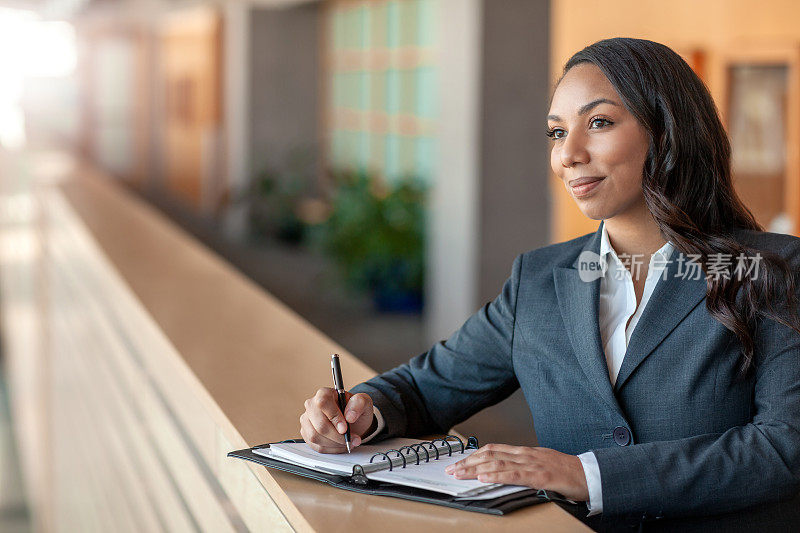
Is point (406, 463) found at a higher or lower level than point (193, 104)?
lower

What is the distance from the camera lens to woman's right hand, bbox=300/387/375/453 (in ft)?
3.69

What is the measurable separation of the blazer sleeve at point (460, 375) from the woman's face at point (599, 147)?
8.6 inches

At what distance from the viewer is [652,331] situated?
1.10 metres

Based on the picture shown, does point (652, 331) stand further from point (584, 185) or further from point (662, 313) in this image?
point (584, 185)

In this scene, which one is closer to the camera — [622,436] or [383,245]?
[622,436]

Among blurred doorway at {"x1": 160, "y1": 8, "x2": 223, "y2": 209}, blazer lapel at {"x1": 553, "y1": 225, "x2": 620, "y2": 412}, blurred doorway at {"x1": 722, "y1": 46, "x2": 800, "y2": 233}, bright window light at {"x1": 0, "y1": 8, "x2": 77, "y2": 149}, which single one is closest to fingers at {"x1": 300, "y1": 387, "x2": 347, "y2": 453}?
blazer lapel at {"x1": 553, "y1": 225, "x2": 620, "y2": 412}

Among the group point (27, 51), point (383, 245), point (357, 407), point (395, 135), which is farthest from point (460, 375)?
point (27, 51)

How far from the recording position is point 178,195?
39.8ft

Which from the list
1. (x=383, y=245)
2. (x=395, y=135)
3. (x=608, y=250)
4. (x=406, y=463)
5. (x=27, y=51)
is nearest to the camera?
(x=406, y=463)

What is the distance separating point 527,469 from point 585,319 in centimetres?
25

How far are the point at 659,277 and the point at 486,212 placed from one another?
3491 mm

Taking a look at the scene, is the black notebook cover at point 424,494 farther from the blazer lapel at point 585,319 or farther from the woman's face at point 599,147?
the woman's face at point 599,147

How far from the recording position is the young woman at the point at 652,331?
997 millimetres

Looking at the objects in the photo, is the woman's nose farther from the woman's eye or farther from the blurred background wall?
A: the blurred background wall
